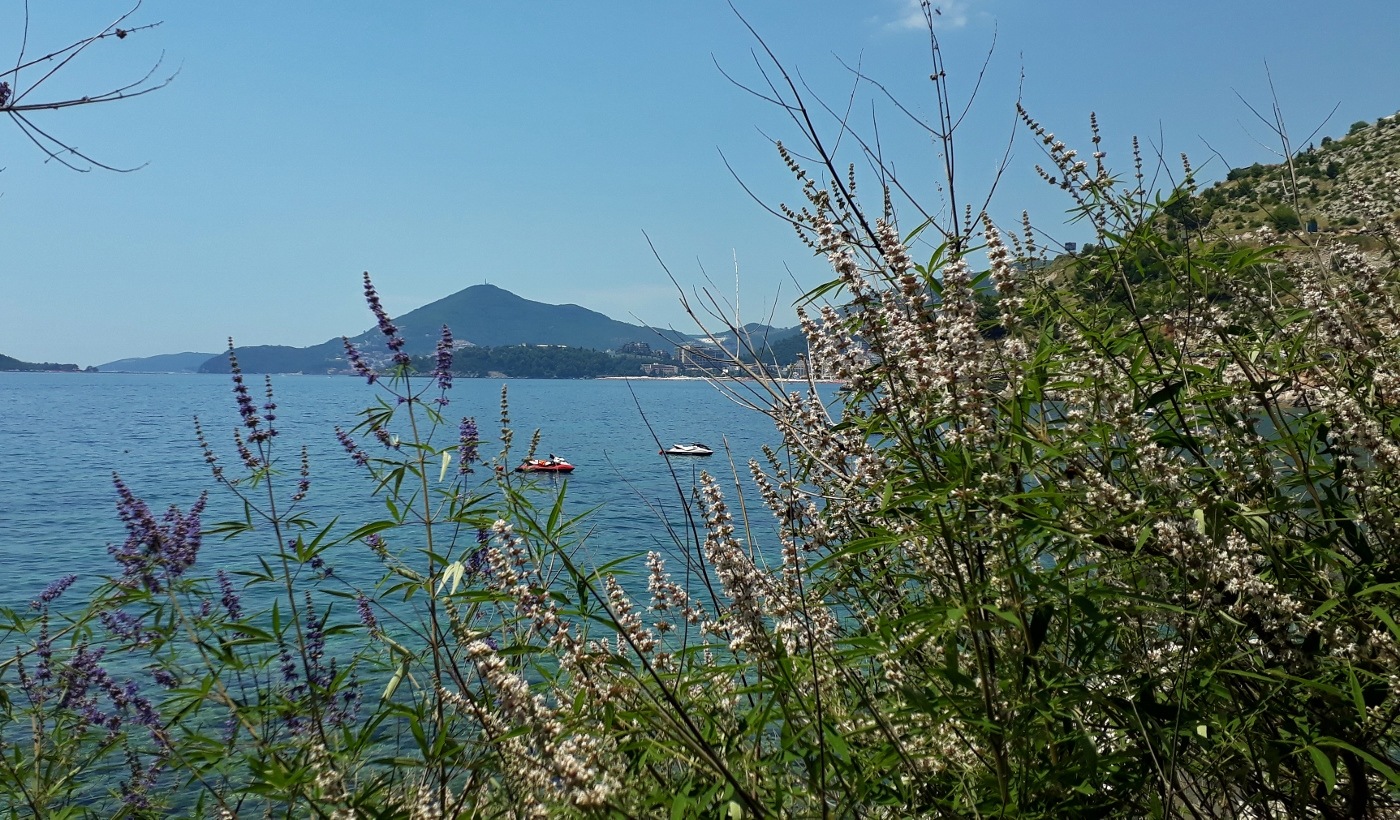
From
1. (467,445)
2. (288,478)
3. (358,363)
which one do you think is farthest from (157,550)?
(288,478)

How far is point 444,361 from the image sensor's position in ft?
13.7

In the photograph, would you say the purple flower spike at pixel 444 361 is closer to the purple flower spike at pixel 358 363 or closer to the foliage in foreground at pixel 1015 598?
the purple flower spike at pixel 358 363

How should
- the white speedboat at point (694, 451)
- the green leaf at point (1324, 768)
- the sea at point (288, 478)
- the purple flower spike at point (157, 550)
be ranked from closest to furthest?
the green leaf at point (1324, 768)
the white speedboat at point (694, 451)
the purple flower spike at point (157, 550)
the sea at point (288, 478)

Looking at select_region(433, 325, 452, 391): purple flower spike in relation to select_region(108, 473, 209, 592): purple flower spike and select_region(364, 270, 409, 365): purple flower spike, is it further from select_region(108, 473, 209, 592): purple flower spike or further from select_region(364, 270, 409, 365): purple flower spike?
select_region(108, 473, 209, 592): purple flower spike

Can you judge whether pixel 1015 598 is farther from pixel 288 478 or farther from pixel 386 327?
pixel 288 478

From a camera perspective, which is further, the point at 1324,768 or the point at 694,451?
the point at 694,451

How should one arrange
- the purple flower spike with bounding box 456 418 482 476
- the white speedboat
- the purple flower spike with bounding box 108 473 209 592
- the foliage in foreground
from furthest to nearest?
the purple flower spike with bounding box 108 473 209 592
the purple flower spike with bounding box 456 418 482 476
the white speedboat
the foliage in foreground

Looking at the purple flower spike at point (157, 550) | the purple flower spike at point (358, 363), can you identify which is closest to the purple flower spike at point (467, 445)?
the purple flower spike at point (358, 363)

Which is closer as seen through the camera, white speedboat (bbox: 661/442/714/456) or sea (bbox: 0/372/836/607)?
white speedboat (bbox: 661/442/714/456)

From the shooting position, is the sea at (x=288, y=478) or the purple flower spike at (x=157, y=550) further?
the sea at (x=288, y=478)

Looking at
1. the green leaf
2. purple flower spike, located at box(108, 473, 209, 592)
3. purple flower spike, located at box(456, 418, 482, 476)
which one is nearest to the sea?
purple flower spike, located at box(456, 418, 482, 476)

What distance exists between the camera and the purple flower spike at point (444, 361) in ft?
13.4

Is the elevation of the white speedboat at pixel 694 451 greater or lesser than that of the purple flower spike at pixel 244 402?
lesser

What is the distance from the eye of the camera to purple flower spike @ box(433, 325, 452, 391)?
408 centimetres
